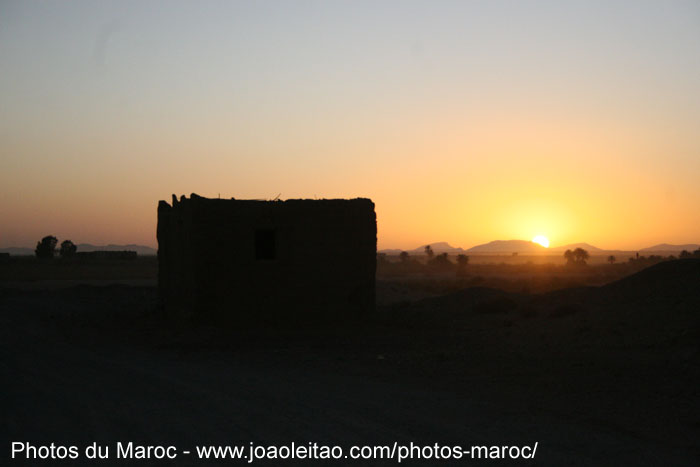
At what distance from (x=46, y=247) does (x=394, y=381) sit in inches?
3627

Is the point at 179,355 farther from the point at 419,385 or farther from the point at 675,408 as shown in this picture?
the point at 675,408

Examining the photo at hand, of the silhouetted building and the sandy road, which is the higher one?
the silhouetted building

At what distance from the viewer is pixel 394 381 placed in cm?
1147

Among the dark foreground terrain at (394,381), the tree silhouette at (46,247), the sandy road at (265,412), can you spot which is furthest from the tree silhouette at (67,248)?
the sandy road at (265,412)

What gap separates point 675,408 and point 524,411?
6.67 feet

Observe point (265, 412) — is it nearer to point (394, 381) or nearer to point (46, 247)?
point (394, 381)

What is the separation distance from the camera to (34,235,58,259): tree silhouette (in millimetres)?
91562

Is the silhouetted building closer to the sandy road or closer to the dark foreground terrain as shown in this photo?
the dark foreground terrain

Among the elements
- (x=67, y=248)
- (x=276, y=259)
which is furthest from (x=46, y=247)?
(x=276, y=259)

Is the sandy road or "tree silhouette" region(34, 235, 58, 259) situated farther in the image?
"tree silhouette" region(34, 235, 58, 259)

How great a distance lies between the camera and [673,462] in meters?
6.97

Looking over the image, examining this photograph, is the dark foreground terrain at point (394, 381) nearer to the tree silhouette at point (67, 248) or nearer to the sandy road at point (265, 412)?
Answer: the sandy road at point (265, 412)

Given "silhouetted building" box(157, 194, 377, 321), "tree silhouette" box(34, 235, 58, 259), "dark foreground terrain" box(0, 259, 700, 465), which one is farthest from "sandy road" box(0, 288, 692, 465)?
"tree silhouette" box(34, 235, 58, 259)

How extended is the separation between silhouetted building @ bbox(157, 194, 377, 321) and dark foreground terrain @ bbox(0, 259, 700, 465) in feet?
2.56
